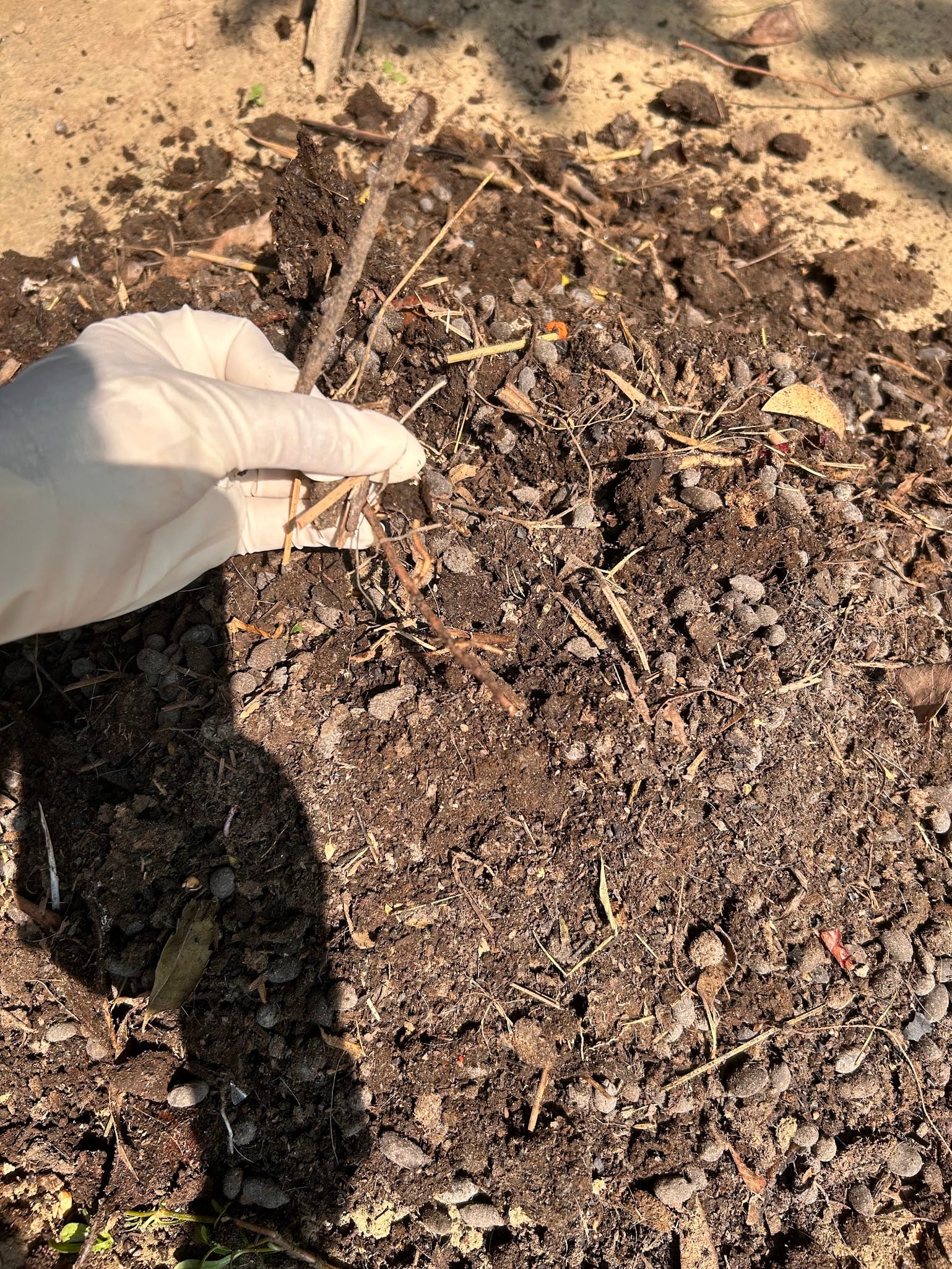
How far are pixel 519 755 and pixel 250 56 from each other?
332 centimetres

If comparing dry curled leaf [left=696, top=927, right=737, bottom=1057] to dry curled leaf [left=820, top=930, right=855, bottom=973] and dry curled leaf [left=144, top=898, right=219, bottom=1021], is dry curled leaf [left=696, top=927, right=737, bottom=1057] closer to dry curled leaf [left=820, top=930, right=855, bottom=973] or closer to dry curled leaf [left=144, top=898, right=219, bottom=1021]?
dry curled leaf [left=820, top=930, right=855, bottom=973]

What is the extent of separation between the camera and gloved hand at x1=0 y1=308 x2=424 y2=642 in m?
1.81

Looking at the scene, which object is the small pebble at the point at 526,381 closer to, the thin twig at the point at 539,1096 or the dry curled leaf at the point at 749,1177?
the thin twig at the point at 539,1096

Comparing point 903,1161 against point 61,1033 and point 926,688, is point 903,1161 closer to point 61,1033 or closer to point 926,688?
point 926,688

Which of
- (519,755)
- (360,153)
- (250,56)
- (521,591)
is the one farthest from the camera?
(250,56)

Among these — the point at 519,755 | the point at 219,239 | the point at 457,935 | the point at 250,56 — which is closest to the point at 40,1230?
the point at 457,935

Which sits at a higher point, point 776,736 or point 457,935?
point 776,736

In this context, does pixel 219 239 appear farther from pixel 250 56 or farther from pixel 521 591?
pixel 521 591

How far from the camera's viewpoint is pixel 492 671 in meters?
2.24

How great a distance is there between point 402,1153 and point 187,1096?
56cm

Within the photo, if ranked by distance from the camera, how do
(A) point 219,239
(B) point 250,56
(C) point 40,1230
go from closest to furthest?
(C) point 40,1230, (A) point 219,239, (B) point 250,56

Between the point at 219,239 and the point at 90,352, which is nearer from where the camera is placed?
the point at 90,352

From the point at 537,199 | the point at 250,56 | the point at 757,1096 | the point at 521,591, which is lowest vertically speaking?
the point at 757,1096

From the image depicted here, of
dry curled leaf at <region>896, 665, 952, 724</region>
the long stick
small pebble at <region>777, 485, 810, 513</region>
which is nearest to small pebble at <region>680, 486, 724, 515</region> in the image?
small pebble at <region>777, 485, 810, 513</region>
